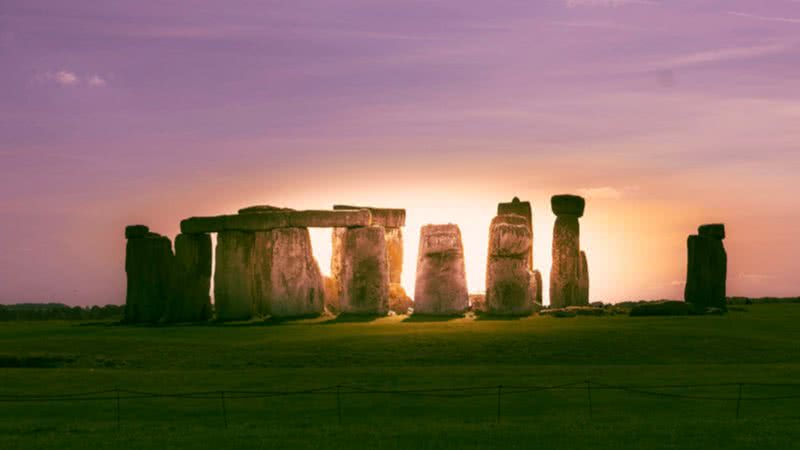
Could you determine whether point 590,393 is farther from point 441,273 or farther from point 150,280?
point 150,280

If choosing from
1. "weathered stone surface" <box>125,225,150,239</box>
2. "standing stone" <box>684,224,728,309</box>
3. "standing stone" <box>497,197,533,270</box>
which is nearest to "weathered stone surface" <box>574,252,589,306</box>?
"standing stone" <box>497,197,533,270</box>

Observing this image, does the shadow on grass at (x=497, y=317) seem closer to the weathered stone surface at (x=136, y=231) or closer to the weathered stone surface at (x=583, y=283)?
the weathered stone surface at (x=583, y=283)

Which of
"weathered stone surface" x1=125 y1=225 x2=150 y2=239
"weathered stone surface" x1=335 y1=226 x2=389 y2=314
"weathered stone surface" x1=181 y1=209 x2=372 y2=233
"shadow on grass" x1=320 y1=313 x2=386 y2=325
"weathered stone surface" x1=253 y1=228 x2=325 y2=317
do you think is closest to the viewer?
"shadow on grass" x1=320 y1=313 x2=386 y2=325

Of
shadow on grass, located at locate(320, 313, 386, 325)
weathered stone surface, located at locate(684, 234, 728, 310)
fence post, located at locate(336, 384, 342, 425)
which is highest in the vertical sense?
weathered stone surface, located at locate(684, 234, 728, 310)

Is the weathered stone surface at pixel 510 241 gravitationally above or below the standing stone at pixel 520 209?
below

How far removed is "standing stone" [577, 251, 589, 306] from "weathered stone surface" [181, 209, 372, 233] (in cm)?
974

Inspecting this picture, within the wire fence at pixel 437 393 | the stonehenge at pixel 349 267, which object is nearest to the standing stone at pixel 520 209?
the stonehenge at pixel 349 267

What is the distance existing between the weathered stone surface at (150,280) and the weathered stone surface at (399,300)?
959cm

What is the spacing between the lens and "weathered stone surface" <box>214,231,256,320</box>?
48594mm

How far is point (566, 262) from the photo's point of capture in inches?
1941

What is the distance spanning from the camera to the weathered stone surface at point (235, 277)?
4859 cm

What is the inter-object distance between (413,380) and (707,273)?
A: 23.7 meters

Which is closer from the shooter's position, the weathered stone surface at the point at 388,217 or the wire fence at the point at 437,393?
the wire fence at the point at 437,393

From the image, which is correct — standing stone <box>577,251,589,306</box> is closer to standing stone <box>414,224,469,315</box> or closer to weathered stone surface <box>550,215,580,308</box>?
weathered stone surface <box>550,215,580,308</box>
